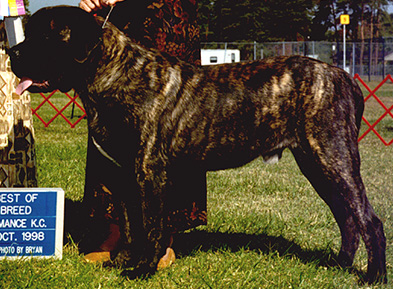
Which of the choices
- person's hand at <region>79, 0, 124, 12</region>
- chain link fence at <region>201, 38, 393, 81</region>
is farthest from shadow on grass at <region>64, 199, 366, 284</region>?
chain link fence at <region>201, 38, 393, 81</region>

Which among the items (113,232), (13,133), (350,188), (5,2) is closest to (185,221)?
(113,232)

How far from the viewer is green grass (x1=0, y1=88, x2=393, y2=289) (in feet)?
10.2

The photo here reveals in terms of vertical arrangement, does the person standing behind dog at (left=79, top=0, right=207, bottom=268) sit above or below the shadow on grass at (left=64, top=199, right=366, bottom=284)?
above

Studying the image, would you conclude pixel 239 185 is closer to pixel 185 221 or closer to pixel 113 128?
pixel 185 221

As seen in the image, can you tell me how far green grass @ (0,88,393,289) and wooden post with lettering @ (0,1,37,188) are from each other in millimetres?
880

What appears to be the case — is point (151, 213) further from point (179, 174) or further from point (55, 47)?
point (55, 47)

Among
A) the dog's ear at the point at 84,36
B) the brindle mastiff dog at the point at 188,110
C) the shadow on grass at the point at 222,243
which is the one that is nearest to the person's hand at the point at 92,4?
the brindle mastiff dog at the point at 188,110

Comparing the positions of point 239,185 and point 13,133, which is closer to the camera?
point 13,133

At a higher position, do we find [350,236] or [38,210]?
[38,210]

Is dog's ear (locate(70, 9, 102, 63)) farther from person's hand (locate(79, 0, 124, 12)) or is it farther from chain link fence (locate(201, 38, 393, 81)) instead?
chain link fence (locate(201, 38, 393, 81))

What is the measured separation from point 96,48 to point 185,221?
4.85 ft

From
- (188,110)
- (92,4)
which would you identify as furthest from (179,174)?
(92,4)

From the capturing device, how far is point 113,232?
3680 millimetres

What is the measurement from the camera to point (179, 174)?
333 cm
